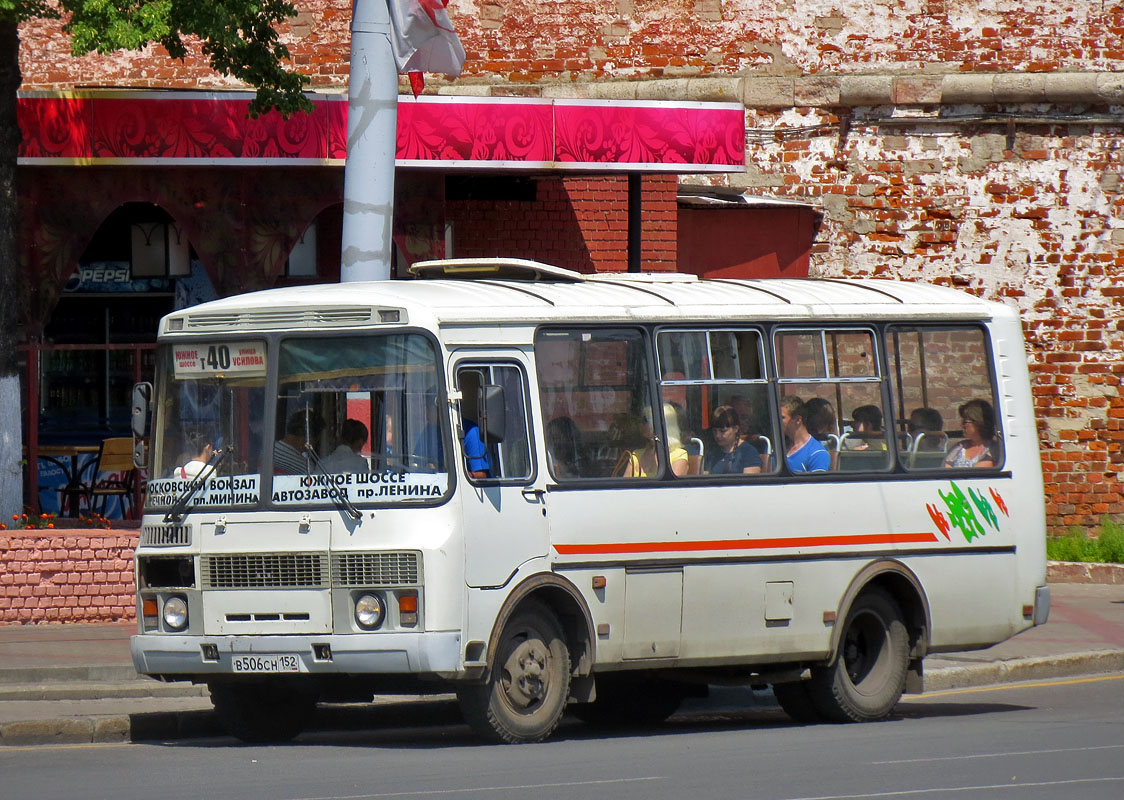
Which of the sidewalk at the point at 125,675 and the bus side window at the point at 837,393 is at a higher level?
the bus side window at the point at 837,393

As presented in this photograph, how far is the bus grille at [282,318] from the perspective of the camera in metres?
10.2

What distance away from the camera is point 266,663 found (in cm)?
995

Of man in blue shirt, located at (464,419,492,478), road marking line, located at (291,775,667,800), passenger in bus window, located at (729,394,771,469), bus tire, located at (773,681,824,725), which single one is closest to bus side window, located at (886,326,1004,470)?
passenger in bus window, located at (729,394,771,469)

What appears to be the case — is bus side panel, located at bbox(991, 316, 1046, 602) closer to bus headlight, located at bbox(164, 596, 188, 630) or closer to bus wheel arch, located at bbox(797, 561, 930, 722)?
bus wheel arch, located at bbox(797, 561, 930, 722)

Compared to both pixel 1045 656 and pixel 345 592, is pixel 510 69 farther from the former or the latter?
pixel 345 592

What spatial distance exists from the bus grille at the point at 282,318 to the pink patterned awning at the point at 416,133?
7.02m

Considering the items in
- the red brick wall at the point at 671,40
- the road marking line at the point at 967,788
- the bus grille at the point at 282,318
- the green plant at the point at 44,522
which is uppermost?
the red brick wall at the point at 671,40

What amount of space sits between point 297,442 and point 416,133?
8.26 meters

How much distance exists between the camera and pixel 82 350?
19625 millimetres

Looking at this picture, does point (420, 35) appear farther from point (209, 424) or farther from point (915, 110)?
point (915, 110)

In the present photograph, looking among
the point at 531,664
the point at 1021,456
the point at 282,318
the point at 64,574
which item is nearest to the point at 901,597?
the point at 1021,456

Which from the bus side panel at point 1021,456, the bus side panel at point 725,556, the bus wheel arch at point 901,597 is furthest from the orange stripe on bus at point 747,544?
the bus side panel at point 1021,456

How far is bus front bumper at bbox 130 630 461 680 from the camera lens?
31.8ft

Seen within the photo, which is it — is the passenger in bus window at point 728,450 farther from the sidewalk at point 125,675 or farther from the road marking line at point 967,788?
the road marking line at point 967,788
